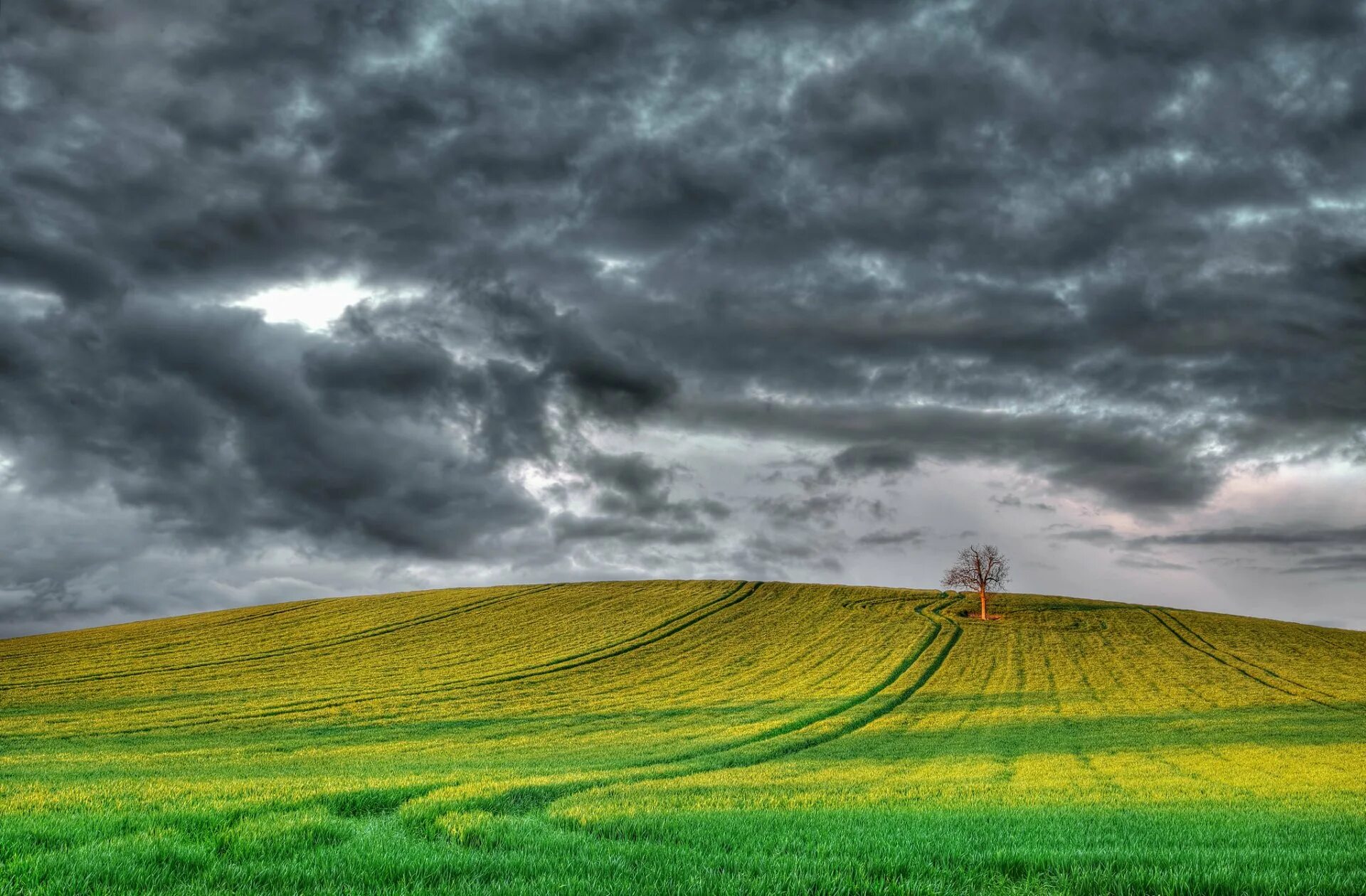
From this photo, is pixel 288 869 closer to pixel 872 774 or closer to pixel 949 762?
pixel 872 774

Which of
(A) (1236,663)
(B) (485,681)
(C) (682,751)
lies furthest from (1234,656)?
(B) (485,681)

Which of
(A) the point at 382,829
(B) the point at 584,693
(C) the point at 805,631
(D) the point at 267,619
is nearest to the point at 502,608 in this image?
(D) the point at 267,619

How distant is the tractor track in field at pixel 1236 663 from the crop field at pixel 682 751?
558 millimetres

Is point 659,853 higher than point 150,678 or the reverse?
higher

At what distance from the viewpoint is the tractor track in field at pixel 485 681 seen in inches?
1458

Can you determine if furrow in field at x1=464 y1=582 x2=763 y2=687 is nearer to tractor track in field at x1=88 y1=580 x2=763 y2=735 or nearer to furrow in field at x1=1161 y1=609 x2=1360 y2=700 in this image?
tractor track in field at x1=88 y1=580 x2=763 y2=735

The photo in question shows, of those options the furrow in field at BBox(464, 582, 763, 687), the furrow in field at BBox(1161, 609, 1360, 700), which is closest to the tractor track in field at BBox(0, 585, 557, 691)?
the furrow in field at BBox(464, 582, 763, 687)

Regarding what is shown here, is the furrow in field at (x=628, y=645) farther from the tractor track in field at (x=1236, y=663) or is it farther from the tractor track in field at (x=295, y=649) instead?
the tractor track in field at (x=1236, y=663)

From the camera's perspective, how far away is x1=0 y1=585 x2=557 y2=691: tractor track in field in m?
48.4

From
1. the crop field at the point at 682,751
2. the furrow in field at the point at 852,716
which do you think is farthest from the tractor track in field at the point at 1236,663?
the furrow in field at the point at 852,716

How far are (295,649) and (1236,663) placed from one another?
72263mm

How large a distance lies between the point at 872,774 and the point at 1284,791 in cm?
1036

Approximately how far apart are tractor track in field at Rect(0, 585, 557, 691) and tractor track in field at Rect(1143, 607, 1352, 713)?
213 ft

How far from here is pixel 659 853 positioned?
892 centimetres
